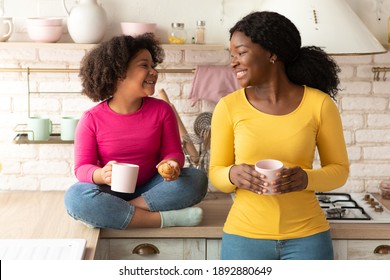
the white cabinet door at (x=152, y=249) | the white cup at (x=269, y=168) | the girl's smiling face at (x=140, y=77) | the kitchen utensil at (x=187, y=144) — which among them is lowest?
the white cabinet door at (x=152, y=249)

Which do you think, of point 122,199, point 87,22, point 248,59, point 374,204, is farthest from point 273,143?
point 87,22

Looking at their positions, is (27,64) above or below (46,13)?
below

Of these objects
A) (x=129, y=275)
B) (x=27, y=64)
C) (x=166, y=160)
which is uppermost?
(x=27, y=64)

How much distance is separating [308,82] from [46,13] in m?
1.18

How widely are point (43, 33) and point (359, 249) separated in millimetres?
1370

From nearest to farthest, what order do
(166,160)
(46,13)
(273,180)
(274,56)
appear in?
(273,180)
(274,56)
(166,160)
(46,13)

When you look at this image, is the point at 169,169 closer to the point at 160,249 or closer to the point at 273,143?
the point at 160,249

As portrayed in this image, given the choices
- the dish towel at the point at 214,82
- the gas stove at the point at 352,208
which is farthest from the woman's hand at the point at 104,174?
the gas stove at the point at 352,208

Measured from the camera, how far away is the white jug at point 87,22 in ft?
10.2

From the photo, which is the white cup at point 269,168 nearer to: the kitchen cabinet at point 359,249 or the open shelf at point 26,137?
the kitchen cabinet at point 359,249

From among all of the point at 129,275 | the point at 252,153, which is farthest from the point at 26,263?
the point at 252,153

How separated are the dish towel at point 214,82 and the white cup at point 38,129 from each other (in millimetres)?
574

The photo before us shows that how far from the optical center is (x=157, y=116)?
2.87 meters

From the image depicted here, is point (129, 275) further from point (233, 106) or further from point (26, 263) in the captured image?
point (233, 106)
